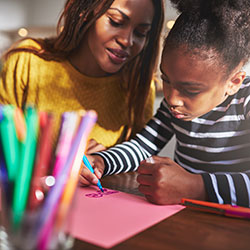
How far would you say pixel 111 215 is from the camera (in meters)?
0.38

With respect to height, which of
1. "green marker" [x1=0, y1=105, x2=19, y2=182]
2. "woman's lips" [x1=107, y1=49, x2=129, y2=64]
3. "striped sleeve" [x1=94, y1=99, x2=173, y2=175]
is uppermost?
"woman's lips" [x1=107, y1=49, x2=129, y2=64]

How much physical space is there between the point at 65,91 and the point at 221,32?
41cm

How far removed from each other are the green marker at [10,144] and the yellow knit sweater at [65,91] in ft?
1.72

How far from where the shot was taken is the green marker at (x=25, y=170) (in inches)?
9.3

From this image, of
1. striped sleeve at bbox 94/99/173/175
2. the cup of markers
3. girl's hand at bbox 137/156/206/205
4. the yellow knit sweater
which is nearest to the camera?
the cup of markers

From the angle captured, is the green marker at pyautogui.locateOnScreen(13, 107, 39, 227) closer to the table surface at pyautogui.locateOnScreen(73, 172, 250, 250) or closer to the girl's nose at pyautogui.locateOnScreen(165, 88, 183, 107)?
the table surface at pyautogui.locateOnScreen(73, 172, 250, 250)

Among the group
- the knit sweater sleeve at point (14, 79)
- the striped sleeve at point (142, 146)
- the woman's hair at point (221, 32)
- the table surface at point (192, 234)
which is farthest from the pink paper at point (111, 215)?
the knit sweater sleeve at point (14, 79)

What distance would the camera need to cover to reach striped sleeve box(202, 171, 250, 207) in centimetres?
45

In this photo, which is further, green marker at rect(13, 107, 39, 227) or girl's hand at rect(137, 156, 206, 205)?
girl's hand at rect(137, 156, 206, 205)

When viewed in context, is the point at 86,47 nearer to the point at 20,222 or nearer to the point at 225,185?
the point at 225,185

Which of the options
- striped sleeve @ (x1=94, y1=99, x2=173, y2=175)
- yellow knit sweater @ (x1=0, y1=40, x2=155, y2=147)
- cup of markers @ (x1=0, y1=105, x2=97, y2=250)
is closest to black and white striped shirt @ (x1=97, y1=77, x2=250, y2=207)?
striped sleeve @ (x1=94, y1=99, x2=173, y2=175)

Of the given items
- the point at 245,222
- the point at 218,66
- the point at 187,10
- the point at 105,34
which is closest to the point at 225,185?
the point at 245,222

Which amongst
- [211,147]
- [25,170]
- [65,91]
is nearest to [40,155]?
[25,170]

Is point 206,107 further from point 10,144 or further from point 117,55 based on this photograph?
point 10,144
